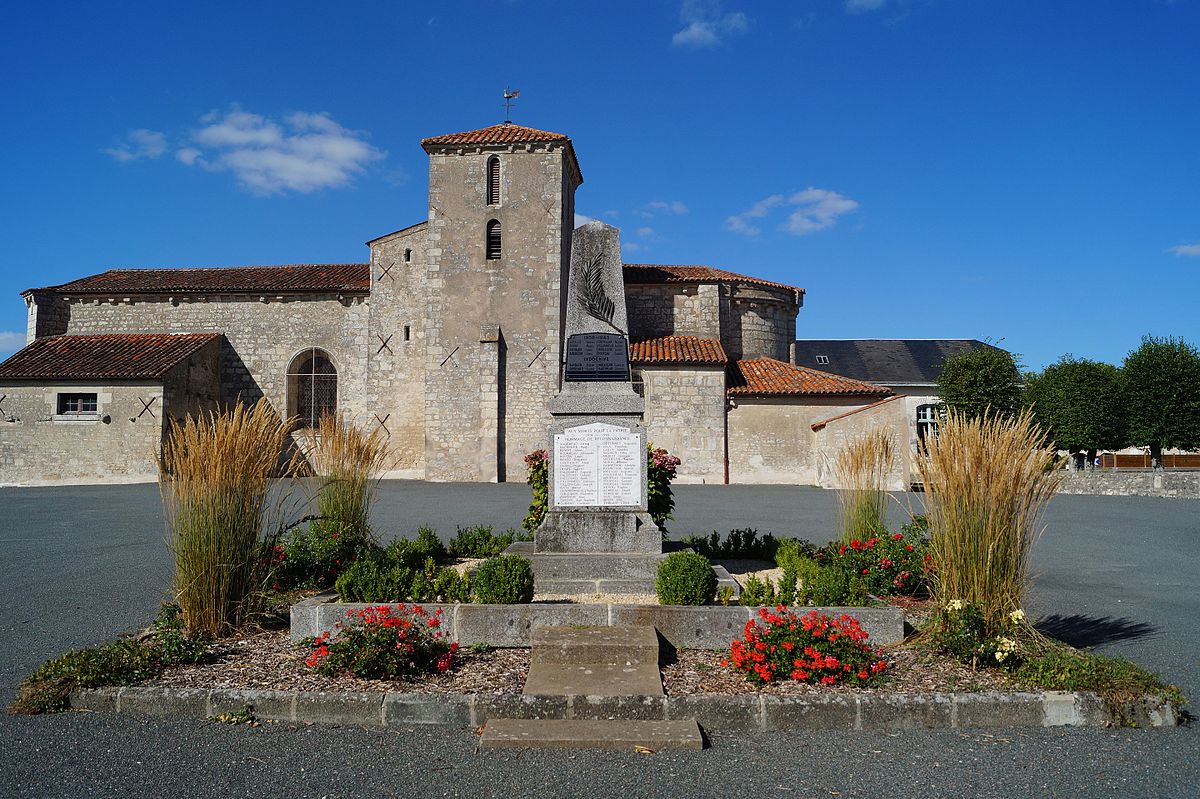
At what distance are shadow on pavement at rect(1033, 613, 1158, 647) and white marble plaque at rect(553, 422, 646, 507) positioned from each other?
3.75 metres

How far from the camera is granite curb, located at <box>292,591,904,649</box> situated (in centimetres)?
546

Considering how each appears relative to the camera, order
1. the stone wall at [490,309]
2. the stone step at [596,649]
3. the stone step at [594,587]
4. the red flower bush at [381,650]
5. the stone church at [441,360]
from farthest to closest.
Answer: the stone wall at [490,309] < the stone church at [441,360] < the stone step at [594,587] < the stone step at [596,649] < the red flower bush at [381,650]

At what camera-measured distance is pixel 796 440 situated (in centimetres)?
2441

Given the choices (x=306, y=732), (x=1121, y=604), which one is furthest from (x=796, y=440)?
(x=306, y=732)

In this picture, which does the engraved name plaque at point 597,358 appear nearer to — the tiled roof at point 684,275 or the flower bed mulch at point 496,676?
the flower bed mulch at point 496,676

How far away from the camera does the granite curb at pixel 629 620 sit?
546cm

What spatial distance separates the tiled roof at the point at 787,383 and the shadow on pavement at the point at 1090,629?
17473mm

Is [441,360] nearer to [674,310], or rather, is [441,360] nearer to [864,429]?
[674,310]

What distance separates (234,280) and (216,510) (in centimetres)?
2568

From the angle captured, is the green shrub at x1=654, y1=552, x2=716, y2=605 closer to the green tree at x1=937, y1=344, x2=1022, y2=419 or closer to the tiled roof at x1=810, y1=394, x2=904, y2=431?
the tiled roof at x1=810, y1=394, x2=904, y2=431

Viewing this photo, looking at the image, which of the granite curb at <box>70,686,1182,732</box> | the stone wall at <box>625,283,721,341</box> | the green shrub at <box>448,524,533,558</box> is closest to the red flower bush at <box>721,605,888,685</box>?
the granite curb at <box>70,686,1182,732</box>

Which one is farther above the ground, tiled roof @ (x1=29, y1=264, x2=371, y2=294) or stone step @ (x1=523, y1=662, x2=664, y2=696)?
tiled roof @ (x1=29, y1=264, x2=371, y2=294)

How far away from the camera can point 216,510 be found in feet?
17.6

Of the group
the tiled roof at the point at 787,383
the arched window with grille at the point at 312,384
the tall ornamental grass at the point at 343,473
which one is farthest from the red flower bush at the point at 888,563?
the arched window with grille at the point at 312,384
